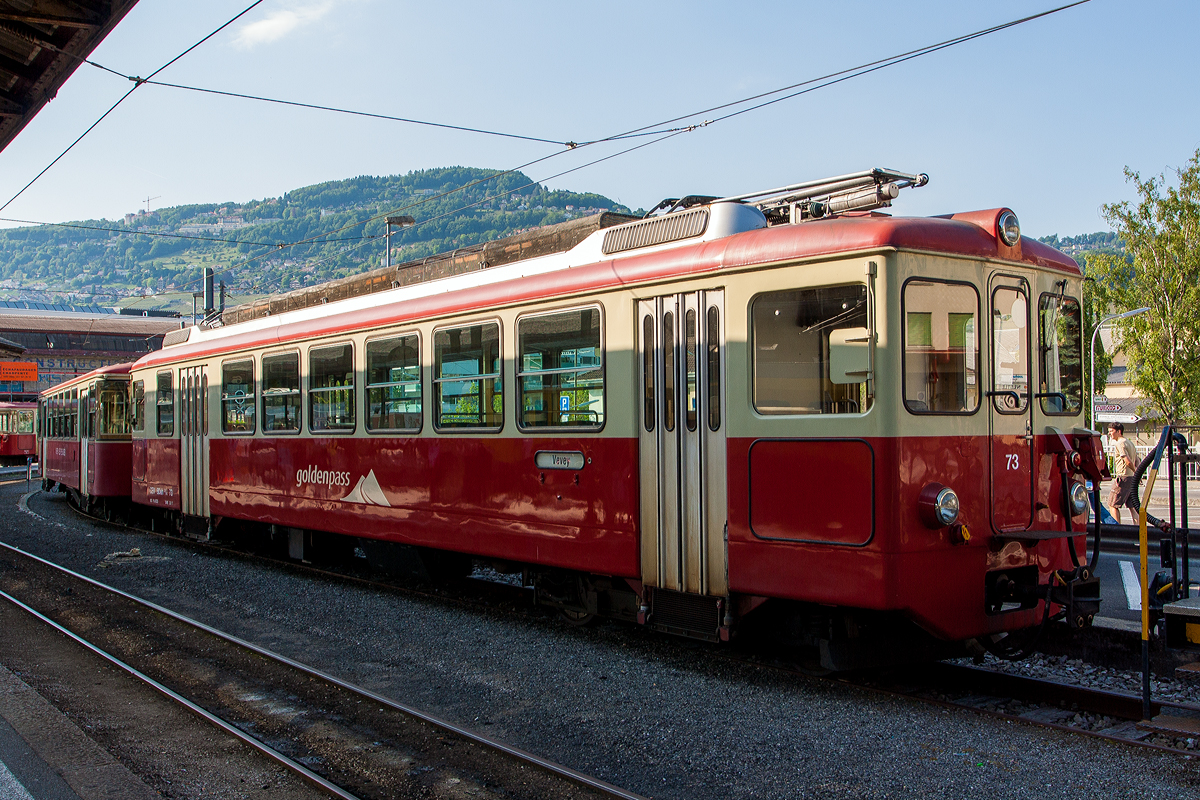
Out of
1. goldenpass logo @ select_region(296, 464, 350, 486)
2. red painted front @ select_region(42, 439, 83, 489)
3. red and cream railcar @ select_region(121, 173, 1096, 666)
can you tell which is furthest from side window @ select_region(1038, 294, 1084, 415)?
red painted front @ select_region(42, 439, 83, 489)

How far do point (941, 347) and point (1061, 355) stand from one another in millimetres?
1261

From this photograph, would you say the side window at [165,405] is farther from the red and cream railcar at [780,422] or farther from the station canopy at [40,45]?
the red and cream railcar at [780,422]

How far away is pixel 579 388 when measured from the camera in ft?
23.8

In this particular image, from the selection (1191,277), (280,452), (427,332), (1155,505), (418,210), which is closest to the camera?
(427,332)

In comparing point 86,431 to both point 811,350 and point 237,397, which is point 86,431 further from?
point 811,350

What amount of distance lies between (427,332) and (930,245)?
456 centimetres

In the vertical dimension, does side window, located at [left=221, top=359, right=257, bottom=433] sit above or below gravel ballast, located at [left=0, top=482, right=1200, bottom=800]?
above

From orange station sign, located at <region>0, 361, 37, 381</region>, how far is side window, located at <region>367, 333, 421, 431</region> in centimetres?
5082

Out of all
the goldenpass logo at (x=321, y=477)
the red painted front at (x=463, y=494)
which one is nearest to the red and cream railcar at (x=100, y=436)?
the red painted front at (x=463, y=494)

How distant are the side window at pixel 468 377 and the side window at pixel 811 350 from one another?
8.38 ft

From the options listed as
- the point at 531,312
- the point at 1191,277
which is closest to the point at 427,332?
the point at 531,312

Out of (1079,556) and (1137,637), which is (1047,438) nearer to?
(1079,556)

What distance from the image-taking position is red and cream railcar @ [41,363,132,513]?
18.1 m

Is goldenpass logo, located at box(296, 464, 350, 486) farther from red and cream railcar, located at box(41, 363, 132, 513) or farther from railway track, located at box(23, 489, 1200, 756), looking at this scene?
red and cream railcar, located at box(41, 363, 132, 513)
